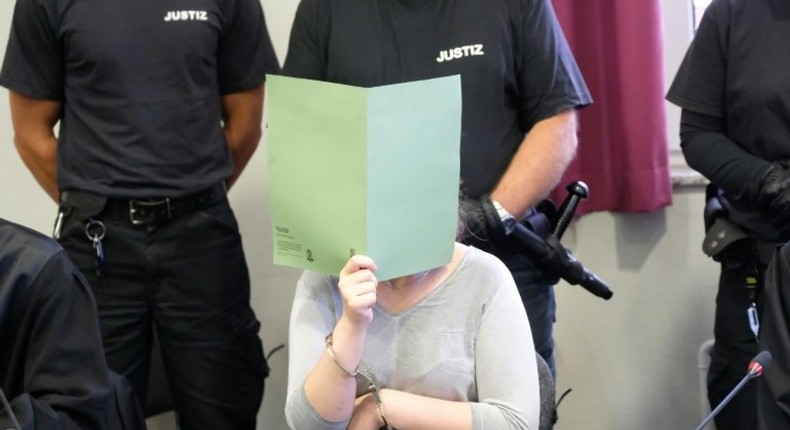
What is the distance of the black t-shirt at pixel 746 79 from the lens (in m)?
1.86

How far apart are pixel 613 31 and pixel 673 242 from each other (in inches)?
21.9

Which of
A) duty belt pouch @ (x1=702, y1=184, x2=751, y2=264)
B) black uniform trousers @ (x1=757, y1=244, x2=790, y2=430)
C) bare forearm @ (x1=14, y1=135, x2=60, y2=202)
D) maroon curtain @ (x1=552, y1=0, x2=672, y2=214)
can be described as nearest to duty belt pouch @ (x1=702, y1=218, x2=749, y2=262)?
duty belt pouch @ (x1=702, y1=184, x2=751, y2=264)

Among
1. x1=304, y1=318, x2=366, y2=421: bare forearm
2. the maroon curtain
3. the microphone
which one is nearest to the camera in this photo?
the microphone

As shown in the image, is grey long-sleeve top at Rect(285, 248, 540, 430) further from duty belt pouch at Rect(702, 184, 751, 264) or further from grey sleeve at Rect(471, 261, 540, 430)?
duty belt pouch at Rect(702, 184, 751, 264)

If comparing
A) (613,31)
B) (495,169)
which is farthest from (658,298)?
(495,169)

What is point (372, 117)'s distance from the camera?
118 centimetres

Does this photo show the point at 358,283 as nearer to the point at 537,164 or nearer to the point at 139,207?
the point at 537,164

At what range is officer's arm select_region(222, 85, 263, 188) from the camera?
2166 mm

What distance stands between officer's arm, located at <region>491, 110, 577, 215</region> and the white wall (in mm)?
647

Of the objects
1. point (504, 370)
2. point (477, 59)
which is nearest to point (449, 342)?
point (504, 370)

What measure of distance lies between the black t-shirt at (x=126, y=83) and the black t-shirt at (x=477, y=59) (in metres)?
0.35

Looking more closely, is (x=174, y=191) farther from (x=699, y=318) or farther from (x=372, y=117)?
(x=699, y=318)

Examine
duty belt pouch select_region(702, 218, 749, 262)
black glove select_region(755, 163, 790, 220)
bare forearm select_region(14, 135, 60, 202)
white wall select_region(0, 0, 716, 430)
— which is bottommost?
white wall select_region(0, 0, 716, 430)

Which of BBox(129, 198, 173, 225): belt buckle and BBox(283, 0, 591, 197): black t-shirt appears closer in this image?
BBox(283, 0, 591, 197): black t-shirt
